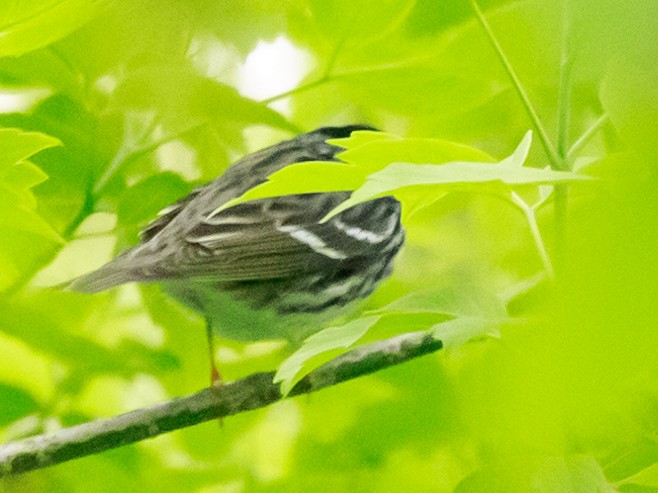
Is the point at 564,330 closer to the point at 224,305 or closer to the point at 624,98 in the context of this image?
the point at 624,98

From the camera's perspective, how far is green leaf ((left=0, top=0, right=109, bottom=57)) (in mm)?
289

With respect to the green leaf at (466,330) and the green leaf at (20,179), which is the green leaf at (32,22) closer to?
the green leaf at (20,179)

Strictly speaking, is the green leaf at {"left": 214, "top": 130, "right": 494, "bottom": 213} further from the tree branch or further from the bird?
the bird

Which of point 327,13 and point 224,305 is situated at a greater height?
point 327,13

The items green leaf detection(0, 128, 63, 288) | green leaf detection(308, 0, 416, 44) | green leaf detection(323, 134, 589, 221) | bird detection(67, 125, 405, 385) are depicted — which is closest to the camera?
green leaf detection(323, 134, 589, 221)

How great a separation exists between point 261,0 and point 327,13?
9 centimetres

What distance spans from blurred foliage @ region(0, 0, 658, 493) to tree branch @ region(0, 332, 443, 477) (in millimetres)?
24

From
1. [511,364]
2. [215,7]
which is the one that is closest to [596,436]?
[511,364]

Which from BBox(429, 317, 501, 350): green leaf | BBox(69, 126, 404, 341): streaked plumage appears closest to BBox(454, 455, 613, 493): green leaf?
BBox(429, 317, 501, 350): green leaf

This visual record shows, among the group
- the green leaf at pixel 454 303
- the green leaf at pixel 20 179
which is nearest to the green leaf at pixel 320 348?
the green leaf at pixel 454 303

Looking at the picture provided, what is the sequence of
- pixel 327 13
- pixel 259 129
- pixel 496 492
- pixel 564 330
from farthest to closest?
pixel 259 129, pixel 327 13, pixel 496 492, pixel 564 330

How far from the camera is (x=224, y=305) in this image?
526 millimetres

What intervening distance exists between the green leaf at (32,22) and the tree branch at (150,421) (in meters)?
0.17

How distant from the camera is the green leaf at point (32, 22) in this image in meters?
0.29
